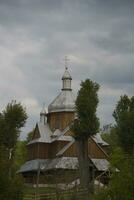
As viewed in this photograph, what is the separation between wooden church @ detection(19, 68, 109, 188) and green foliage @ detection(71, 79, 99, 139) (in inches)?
205

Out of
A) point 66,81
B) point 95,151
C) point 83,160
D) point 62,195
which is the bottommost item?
point 62,195

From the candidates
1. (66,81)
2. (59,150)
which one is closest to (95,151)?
(59,150)

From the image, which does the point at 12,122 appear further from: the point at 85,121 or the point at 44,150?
the point at 44,150

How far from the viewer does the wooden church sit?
6919 centimetres

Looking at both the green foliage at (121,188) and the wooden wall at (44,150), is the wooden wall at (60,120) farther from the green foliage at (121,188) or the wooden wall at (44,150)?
the green foliage at (121,188)

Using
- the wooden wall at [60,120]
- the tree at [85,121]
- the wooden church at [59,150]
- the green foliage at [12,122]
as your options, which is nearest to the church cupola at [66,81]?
the wooden church at [59,150]

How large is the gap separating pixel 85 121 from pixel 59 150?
14.3 metres

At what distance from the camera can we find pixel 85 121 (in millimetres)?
62000

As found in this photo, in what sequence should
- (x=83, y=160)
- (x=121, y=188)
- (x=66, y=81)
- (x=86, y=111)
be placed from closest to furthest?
(x=121, y=188)
(x=86, y=111)
(x=83, y=160)
(x=66, y=81)

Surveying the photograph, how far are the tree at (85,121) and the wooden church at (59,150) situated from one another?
5.24ft

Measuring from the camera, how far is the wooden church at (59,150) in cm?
6919

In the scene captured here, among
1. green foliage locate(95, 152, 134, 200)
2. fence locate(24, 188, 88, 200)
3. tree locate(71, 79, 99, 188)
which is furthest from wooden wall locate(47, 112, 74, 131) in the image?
green foliage locate(95, 152, 134, 200)

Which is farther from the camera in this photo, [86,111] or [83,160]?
[83,160]

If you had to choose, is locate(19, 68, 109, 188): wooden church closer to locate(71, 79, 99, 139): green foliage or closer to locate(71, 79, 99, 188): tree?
locate(71, 79, 99, 188): tree
